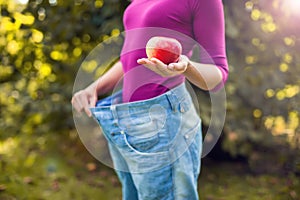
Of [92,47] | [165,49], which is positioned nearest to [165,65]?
[165,49]

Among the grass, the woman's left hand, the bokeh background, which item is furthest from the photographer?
the bokeh background

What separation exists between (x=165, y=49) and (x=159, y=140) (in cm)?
26

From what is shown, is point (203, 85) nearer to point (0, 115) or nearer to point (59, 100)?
point (59, 100)

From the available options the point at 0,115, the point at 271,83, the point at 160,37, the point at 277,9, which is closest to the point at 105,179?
the point at 0,115

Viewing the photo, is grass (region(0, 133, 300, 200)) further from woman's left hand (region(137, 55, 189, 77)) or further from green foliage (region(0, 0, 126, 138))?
woman's left hand (region(137, 55, 189, 77))

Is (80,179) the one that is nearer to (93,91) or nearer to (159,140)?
(93,91)

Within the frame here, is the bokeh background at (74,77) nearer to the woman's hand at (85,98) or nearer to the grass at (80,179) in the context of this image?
the grass at (80,179)

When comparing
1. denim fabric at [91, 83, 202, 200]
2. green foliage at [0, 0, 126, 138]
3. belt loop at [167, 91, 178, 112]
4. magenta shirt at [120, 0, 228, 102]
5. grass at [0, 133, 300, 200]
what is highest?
magenta shirt at [120, 0, 228, 102]

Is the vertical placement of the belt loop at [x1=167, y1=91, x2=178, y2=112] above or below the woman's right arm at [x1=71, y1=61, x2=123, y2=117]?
above

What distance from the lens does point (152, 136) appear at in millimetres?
1221

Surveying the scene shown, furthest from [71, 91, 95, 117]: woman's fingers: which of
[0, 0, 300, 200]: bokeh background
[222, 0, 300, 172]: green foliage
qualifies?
[222, 0, 300, 172]: green foliage

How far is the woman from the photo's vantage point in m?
1.17

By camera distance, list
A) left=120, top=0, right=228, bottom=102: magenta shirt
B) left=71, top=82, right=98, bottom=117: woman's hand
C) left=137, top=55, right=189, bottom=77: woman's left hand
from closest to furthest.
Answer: left=137, top=55, right=189, bottom=77: woman's left hand, left=120, top=0, right=228, bottom=102: magenta shirt, left=71, top=82, right=98, bottom=117: woman's hand

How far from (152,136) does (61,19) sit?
197cm
